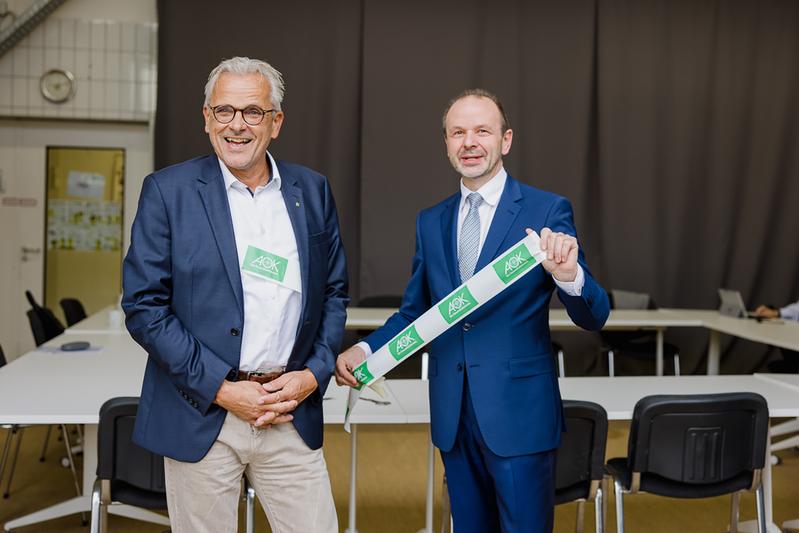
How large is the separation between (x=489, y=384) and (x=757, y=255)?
6222 mm

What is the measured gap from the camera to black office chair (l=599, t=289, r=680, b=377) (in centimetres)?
581

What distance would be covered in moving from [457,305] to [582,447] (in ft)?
3.37

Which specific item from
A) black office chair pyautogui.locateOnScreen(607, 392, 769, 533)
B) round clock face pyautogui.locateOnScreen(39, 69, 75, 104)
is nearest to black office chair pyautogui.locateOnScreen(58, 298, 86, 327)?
round clock face pyautogui.locateOnScreen(39, 69, 75, 104)

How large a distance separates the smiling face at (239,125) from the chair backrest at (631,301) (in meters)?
4.95

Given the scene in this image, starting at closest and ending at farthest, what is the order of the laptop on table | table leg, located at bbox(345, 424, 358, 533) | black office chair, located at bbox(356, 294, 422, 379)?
table leg, located at bbox(345, 424, 358, 533)
the laptop on table
black office chair, located at bbox(356, 294, 422, 379)

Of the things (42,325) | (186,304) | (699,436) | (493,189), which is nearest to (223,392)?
(186,304)

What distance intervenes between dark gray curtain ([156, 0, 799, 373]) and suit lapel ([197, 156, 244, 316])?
5118mm

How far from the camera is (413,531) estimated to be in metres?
3.36

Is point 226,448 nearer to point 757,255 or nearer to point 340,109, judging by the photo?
point 340,109

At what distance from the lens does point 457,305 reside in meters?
1.85

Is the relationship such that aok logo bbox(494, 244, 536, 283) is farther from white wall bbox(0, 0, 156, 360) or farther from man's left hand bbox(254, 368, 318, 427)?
white wall bbox(0, 0, 156, 360)

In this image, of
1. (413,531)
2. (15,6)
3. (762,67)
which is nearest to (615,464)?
(413,531)

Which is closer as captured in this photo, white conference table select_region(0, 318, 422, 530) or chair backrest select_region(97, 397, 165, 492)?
chair backrest select_region(97, 397, 165, 492)

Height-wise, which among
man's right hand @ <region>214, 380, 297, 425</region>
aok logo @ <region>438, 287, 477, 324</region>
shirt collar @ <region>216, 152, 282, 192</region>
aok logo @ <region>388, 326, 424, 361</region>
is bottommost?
man's right hand @ <region>214, 380, 297, 425</region>
